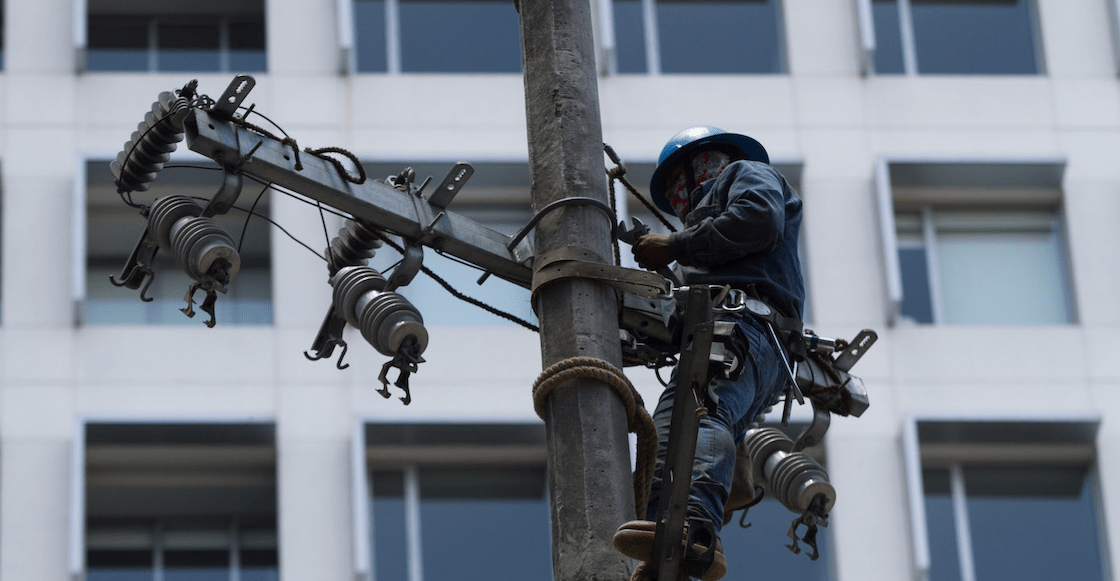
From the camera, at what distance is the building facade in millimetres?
19516

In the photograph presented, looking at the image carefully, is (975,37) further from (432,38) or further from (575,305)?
(575,305)

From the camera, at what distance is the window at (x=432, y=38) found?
71.3ft

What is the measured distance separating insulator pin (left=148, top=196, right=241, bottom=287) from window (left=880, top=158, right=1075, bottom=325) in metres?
12.8

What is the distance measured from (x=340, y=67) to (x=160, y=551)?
5188 mm

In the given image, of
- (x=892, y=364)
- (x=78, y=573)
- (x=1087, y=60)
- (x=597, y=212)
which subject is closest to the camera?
(x=597, y=212)

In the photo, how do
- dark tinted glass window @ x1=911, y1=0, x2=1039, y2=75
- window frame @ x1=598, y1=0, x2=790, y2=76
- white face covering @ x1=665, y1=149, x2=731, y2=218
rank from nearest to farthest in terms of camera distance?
white face covering @ x1=665, y1=149, x2=731, y2=218
window frame @ x1=598, y1=0, x2=790, y2=76
dark tinted glass window @ x1=911, y1=0, x2=1039, y2=75

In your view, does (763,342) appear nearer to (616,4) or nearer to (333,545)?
(333,545)

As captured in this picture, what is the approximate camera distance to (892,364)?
20.2 metres

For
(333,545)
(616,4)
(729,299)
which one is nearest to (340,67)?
(616,4)

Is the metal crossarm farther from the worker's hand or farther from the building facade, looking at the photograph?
the building facade

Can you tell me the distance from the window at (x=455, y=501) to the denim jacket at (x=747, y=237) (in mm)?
10617

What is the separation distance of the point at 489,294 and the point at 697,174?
1086cm

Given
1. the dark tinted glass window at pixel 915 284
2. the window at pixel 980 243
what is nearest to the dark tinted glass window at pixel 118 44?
the window at pixel 980 243

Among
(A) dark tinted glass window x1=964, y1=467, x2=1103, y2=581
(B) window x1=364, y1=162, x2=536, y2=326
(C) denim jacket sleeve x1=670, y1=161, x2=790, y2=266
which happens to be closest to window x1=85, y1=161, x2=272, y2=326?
(B) window x1=364, y1=162, x2=536, y2=326
